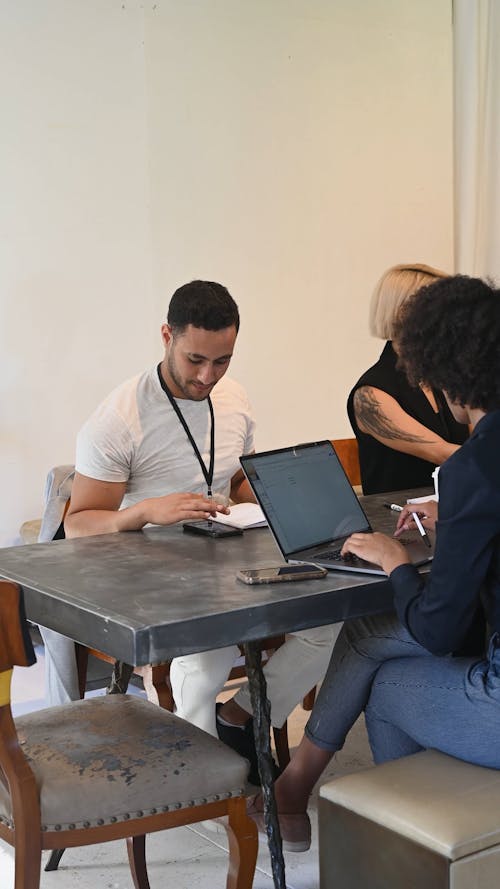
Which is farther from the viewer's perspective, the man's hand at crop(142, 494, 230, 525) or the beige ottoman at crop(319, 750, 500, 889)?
the man's hand at crop(142, 494, 230, 525)

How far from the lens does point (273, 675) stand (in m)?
2.62

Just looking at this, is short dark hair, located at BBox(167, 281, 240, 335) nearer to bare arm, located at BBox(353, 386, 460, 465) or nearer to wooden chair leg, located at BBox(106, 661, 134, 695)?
bare arm, located at BBox(353, 386, 460, 465)

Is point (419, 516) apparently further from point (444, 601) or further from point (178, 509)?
point (444, 601)

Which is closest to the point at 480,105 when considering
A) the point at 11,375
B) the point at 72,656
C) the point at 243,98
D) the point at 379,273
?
the point at 379,273

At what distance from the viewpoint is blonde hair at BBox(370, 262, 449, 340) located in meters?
3.18

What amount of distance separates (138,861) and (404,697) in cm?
67

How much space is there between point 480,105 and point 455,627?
413 cm

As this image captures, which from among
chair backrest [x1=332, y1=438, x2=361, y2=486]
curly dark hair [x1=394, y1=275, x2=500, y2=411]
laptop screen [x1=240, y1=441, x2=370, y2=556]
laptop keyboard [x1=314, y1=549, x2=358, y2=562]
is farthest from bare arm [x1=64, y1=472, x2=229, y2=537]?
chair backrest [x1=332, y1=438, x2=361, y2=486]

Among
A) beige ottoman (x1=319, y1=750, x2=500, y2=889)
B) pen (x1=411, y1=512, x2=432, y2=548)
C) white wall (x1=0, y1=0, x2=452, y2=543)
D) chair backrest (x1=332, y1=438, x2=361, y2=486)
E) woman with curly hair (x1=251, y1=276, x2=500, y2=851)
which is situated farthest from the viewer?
white wall (x1=0, y1=0, x2=452, y2=543)

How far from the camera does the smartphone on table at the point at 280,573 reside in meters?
1.92

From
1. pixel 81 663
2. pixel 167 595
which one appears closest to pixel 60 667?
pixel 81 663

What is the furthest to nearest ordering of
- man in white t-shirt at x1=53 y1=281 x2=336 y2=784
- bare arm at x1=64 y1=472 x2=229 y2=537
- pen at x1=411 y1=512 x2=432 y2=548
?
man in white t-shirt at x1=53 y1=281 x2=336 y2=784, bare arm at x1=64 y1=472 x2=229 y2=537, pen at x1=411 y1=512 x2=432 y2=548

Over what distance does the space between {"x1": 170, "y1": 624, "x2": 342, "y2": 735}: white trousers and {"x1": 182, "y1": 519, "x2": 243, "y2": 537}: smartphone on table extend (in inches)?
11.4

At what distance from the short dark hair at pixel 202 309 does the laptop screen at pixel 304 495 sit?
0.49 m
